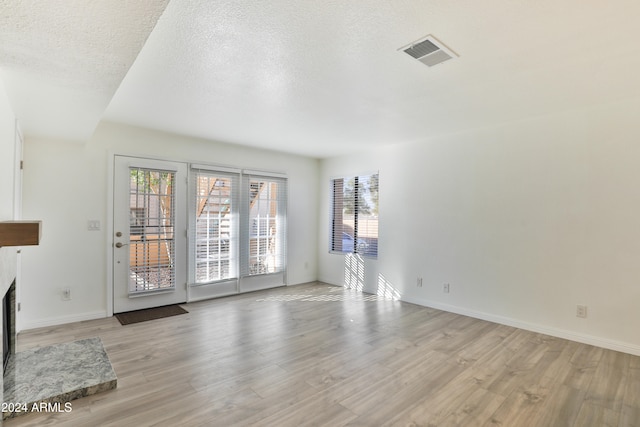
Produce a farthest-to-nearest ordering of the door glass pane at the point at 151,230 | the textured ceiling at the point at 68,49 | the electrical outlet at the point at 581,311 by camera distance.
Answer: the door glass pane at the point at 151,230 → the electrical outlet at the point at 581,311 → the textured ceiling at the point at 68,49

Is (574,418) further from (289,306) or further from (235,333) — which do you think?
(289,306)

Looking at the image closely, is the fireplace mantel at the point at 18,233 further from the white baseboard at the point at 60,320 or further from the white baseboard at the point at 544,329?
the white baseboard at the point at 544,329

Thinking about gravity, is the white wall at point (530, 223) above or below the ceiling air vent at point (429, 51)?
below

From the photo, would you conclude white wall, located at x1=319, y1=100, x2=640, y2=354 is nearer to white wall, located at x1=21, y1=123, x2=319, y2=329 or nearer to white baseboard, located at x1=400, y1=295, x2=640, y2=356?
white baseboard, located at x1=400, y1=295, x2=640, y2=356

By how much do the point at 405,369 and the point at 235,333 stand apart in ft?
5.99

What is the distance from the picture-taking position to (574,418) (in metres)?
1.98

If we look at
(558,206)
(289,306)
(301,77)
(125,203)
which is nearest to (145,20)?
(301,77)

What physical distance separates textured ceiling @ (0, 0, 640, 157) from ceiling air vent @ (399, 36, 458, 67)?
0.06 meters

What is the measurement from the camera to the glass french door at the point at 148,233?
395 cm

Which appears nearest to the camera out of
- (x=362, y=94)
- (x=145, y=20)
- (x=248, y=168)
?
(x=145, y=20)

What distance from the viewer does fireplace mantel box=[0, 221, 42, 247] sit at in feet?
5.54

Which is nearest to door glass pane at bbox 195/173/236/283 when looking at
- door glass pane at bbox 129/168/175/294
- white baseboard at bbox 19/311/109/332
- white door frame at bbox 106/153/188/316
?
white door frame at bbox 106/153/188/316

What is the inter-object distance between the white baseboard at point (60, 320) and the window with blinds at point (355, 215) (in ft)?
12.4

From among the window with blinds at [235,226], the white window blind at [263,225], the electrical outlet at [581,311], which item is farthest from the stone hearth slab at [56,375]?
the electrical outlet at [581,311]
